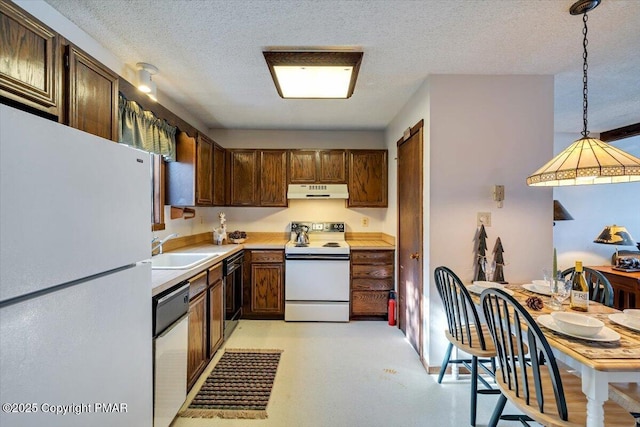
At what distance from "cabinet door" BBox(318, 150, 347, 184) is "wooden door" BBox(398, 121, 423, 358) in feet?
2.93

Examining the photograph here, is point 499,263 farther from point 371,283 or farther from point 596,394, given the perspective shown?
point 371,283

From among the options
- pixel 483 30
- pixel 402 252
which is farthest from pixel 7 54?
pixel 402 252

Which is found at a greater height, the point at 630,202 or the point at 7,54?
the point at 7,54

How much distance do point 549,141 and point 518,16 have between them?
3.91ft

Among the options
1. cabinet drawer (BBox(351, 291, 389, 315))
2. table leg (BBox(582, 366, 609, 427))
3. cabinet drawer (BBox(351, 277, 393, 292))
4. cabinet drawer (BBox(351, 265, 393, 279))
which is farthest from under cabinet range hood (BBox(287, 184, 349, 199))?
table leg (BBox(582, 366, 609, 427))

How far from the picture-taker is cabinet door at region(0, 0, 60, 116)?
116 centimetres

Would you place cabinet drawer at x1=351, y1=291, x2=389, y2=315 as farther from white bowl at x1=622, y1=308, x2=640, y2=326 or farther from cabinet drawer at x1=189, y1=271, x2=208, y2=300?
white bowl at x1=622, y1=308, x2=640, y2=326

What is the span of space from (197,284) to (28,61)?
5.03 feet

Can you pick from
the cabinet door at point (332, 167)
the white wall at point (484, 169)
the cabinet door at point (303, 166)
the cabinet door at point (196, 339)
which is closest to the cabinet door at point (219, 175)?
the cabinet door at point (303, 166)

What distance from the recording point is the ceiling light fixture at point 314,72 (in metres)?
2.00

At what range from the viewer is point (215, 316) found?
253 cm

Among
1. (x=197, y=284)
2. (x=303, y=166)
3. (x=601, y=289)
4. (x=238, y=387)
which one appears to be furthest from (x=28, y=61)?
(x=601, y=289)

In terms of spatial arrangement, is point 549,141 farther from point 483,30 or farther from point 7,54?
point 7,54

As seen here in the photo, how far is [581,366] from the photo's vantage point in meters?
1.18
